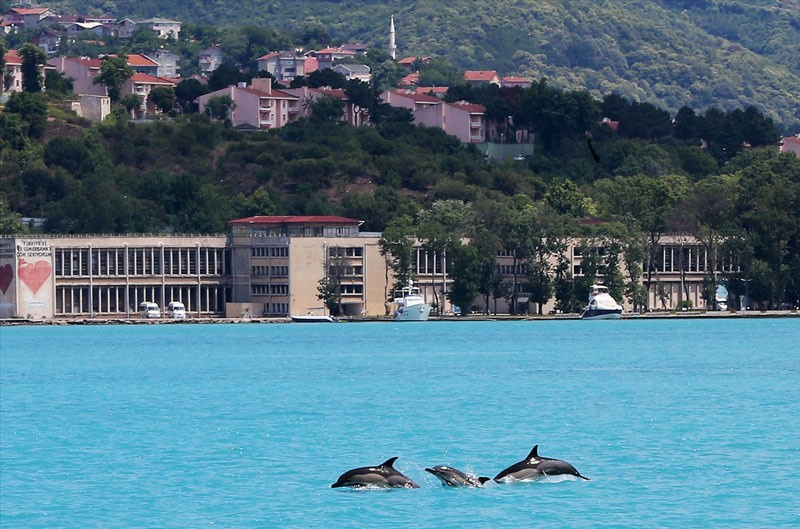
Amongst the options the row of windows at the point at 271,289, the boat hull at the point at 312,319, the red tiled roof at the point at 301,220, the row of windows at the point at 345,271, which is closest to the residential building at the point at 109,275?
the red tiled roof at the point at 301,220

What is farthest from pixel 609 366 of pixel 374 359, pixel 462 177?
pixel 462 177

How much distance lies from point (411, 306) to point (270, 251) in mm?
12369

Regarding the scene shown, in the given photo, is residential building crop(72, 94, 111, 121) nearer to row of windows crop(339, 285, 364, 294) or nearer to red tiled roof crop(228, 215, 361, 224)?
red tiled roof crop(228, 215, 361, 224)

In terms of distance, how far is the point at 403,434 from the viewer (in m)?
54.2

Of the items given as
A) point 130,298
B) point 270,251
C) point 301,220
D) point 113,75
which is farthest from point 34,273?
point 113,75

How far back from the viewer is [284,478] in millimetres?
44875

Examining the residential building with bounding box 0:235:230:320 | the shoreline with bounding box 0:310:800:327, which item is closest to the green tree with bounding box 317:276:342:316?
the shoreline with bounding box 0:310:800:327

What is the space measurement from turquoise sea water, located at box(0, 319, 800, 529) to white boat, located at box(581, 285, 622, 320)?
3164 cm

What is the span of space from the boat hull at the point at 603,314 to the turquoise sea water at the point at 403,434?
105ft

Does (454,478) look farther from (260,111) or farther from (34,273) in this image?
(260,111)

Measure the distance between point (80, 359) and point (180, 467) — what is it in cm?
5629

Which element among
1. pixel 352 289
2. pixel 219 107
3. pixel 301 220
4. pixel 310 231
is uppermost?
pixel 219 107

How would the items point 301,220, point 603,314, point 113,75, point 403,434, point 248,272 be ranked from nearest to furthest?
point 403,434
point 603,314
point 301,220
point 248,272
point 113,75

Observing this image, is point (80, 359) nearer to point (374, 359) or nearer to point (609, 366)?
point (374, 359)
